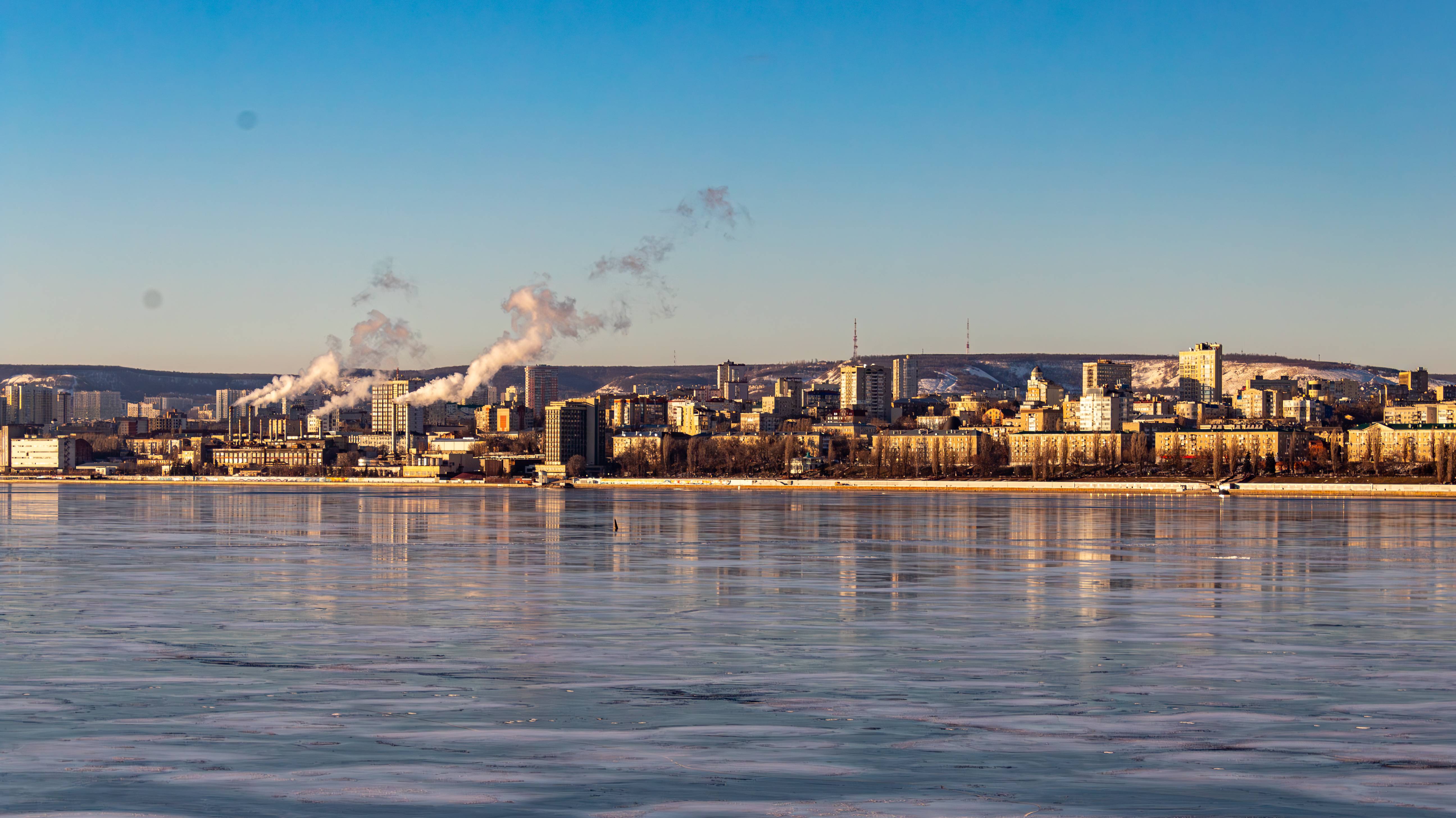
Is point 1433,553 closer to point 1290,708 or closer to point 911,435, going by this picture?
point 1290,708

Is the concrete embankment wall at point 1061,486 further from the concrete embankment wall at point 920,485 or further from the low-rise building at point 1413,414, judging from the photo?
the low-rise building at point 1413,414

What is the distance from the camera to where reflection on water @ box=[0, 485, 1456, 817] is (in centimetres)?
902

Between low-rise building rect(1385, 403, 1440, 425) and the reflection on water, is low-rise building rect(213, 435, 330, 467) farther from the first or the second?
the reflection on water

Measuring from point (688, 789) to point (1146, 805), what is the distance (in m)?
2.46

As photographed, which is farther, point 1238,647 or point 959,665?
point 1238,647

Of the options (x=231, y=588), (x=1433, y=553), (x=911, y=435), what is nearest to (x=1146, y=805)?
(x=231, y=588)

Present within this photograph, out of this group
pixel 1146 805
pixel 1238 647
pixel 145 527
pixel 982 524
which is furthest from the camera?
pixel 982 524

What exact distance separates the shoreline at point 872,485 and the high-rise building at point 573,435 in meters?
13.3

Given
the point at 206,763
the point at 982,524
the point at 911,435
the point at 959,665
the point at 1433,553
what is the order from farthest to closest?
1. the point at 911,435
2. the point at 982,524
3. the point at 1433,553
4. the point at 959,665
5. the point at 206,763

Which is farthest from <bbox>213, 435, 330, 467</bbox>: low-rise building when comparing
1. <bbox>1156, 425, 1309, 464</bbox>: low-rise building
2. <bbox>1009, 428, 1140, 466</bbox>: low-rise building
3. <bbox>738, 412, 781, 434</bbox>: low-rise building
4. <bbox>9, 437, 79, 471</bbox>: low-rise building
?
<bbox>1156, 425, 1309, 464</bbox>: low-rise building

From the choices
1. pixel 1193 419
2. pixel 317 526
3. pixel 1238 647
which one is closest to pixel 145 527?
pixel 317 526

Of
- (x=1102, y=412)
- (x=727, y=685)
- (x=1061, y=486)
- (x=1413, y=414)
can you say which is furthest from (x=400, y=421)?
(x=727, y=685)

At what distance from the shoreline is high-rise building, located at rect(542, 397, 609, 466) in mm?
13257

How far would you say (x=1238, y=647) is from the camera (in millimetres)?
15164
